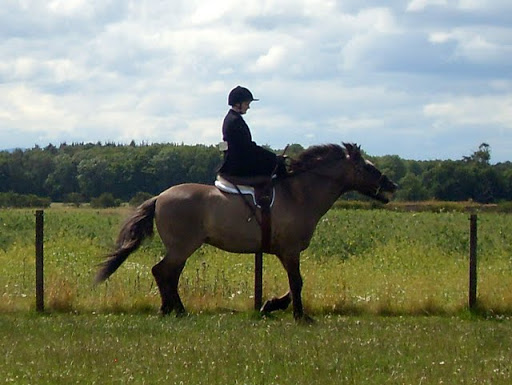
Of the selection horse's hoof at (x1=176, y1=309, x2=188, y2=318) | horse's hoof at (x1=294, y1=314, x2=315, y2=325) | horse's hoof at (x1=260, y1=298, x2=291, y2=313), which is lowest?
horse's hoof at (x1=294, y1=314, x2=315, y2=325)

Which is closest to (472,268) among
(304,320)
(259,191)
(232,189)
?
(304,320)

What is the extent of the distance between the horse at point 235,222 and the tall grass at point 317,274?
2.59 ft

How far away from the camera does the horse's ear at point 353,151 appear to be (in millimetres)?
12719

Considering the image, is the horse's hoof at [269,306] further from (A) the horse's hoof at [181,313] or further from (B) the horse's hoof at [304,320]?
(A) the horse's hoof at [181,313]

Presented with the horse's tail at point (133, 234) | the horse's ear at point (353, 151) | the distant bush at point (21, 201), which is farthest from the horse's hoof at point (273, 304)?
the distant bush at point (21, 201)

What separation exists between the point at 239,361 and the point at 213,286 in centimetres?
593

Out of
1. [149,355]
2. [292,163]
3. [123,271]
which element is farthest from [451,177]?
[149,355]

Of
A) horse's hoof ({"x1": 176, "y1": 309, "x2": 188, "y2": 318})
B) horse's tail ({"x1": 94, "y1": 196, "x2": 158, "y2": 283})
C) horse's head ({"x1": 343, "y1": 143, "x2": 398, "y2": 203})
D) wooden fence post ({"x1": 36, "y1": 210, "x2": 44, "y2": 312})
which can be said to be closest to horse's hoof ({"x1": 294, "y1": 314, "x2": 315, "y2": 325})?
horse's hoof ({"x1": 176, "y1": 309, "x2": 188, "y2": 318})

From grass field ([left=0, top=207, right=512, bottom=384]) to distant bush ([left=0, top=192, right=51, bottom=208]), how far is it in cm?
2988

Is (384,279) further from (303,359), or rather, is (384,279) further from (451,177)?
(451,177)

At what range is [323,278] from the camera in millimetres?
15234

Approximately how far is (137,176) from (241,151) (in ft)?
123

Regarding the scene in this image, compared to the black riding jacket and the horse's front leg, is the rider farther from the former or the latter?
the horse's front leg

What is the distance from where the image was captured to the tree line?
48062 millimetres
